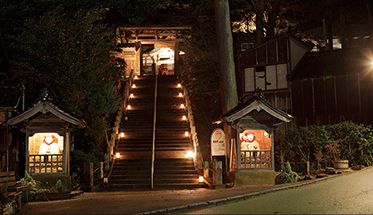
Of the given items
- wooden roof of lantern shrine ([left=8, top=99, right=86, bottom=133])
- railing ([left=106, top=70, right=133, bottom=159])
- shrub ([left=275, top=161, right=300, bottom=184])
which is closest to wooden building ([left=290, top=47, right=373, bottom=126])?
shrub ([left=275, top=161, right=300, bottom=184])

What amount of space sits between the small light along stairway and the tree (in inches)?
95.6

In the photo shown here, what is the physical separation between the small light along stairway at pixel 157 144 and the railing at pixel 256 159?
2.63 m

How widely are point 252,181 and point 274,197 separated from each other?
436 cm

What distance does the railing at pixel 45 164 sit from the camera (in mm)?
16234

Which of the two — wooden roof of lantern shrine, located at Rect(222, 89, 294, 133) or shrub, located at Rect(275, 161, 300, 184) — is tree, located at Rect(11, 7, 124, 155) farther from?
shrub, located at Rect(275, 161, 300, 184)

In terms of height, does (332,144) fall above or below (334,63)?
below

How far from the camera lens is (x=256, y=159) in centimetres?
1672

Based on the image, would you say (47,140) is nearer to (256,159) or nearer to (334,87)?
(256,159)

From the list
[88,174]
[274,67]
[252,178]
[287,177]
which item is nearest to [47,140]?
[88,174]

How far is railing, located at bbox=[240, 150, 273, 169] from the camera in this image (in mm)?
16719

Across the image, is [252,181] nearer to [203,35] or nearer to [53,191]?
[53,191]

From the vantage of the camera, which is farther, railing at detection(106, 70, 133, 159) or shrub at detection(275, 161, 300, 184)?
railing at detection(106, 70, 133, 159)

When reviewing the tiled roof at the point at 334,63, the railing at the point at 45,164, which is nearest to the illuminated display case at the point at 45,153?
the railing at the point at 45,164

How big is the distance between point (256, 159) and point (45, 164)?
886 centimetres
